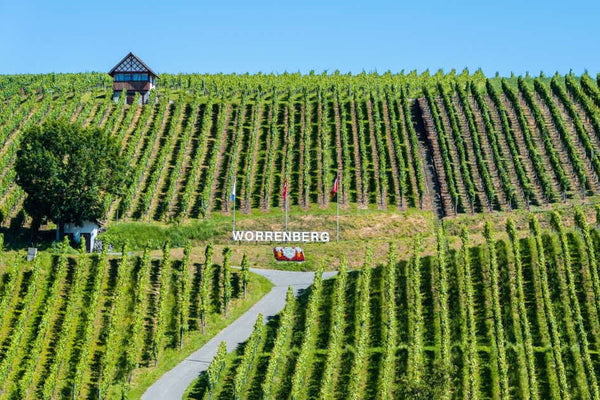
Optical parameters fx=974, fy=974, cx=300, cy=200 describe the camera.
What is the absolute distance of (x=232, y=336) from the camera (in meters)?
86.4

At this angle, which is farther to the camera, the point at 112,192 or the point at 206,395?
the point at 112,192

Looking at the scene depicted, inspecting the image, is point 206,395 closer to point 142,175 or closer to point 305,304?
point 305,304

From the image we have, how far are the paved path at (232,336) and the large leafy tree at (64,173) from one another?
20.9 m

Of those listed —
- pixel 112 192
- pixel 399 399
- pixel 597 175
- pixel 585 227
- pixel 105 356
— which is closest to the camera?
pixel 399 399

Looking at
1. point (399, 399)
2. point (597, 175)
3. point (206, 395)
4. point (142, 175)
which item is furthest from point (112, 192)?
point (597, 175)

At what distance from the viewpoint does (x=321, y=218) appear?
389 feet

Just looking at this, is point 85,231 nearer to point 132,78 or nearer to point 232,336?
point 232,336

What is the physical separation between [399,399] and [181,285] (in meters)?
26.7

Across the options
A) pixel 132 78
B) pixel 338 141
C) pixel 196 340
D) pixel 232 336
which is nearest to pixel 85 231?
pixel 196 340

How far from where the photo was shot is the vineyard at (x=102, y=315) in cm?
7831

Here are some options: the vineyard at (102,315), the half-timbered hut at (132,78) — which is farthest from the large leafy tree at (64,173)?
the half-timbered hut at (132,78)

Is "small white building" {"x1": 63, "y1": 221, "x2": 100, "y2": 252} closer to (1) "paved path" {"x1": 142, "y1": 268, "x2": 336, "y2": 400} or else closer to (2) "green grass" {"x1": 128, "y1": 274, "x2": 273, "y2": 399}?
(1) "paved path" {"x1": 142, "y1": 268, "x2": 336, "y2": 400}

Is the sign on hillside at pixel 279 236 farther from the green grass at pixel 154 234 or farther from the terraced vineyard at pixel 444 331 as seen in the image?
the terraced vineyard at pixel 444 331

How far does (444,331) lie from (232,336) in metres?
18.6
